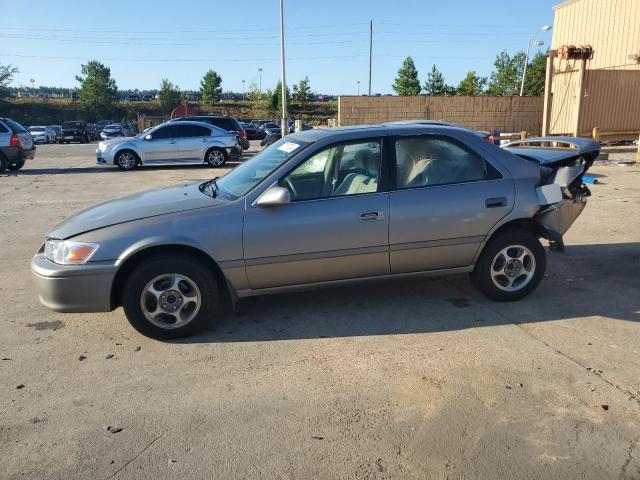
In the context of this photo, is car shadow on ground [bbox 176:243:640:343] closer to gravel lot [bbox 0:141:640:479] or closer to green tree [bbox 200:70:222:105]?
gravel lot [bbox 0:141:640:479]

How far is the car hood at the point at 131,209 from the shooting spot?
13.8 ft

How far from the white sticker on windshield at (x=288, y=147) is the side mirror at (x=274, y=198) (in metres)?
0.56

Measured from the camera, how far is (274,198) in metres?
4.14

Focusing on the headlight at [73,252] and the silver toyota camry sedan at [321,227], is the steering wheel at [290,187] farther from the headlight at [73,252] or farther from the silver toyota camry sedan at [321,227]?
the headlight at [73,252]

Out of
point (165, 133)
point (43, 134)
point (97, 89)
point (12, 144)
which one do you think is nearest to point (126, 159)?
point (165, 133)

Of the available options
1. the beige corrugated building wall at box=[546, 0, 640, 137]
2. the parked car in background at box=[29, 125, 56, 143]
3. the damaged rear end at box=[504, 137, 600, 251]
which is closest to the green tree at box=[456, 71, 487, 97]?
the beige corrugated building wall at box=[546, 0, 640, 137]

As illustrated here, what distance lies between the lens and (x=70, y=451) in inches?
113

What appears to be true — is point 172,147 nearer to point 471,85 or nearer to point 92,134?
point 92,134

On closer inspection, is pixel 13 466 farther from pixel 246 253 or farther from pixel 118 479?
pixel 246 253

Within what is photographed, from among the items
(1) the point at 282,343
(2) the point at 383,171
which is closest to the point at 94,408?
(1) the point at 282,343

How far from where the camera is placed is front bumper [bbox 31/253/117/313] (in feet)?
13.1

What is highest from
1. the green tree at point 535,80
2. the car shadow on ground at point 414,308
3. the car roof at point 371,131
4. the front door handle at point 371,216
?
the green tree at point 535,80

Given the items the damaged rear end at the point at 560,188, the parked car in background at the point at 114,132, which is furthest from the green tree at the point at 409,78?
the damaged rear end at the point at 560,188

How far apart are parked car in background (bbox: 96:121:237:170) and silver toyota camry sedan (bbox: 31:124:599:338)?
13587 mm
